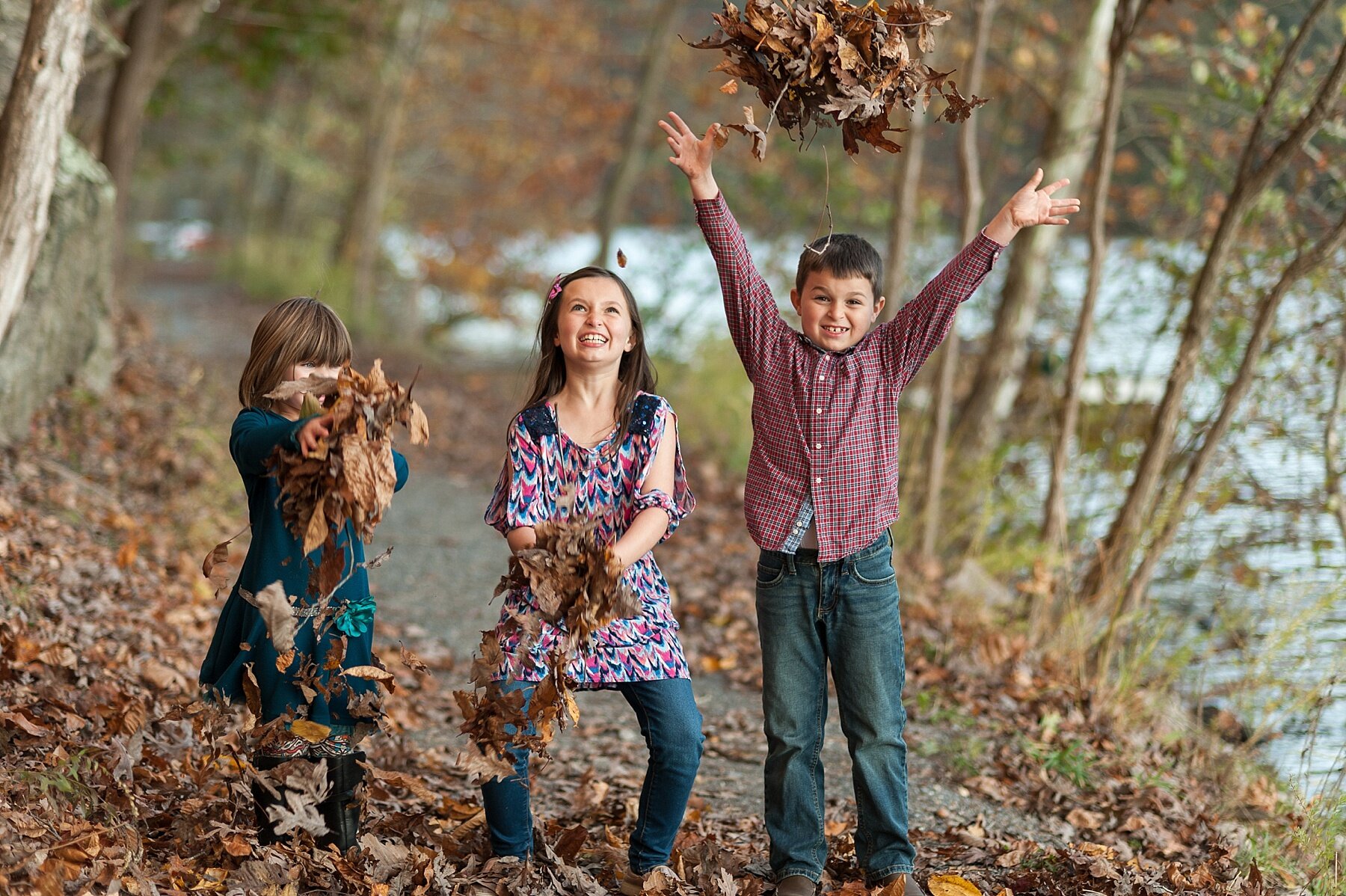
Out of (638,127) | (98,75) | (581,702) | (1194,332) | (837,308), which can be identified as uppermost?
(638,127)

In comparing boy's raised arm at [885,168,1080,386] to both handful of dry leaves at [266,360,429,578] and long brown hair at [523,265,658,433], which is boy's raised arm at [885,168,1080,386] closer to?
long brown hair at [523,265,658,433]

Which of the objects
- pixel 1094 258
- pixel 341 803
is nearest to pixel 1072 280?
pixel 1094 258

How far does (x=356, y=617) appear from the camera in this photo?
310 cm

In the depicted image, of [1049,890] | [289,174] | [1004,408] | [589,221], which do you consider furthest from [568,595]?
[289,174]

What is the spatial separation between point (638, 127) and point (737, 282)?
36.5 ft

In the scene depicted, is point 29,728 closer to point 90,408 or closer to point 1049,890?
point 1049,890

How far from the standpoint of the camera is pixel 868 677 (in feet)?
10.5

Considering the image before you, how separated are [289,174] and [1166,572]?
63.5 feet

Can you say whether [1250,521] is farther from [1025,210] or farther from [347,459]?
[347,459]

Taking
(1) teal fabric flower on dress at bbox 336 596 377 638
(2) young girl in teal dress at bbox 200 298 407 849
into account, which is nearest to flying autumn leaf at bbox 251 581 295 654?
(2) young girl in teal dress at bbox 200 298 407 849

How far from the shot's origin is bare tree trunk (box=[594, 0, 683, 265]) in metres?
13.6

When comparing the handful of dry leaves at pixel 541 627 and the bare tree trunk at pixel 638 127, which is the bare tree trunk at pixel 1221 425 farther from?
the bare tree trunk at pixel 638 127

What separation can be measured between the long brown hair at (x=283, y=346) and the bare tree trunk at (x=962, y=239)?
13.7ft

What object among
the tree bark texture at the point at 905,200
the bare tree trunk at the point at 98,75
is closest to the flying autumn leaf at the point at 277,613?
the tree bark texture at the point at 905,200
